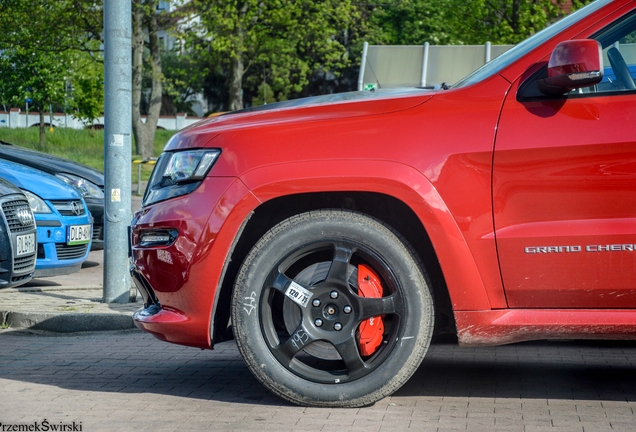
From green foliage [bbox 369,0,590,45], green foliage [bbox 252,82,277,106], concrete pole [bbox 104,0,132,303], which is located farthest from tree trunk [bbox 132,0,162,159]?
concrete pole [bbox 104,0,132,303]

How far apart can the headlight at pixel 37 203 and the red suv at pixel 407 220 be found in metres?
4.47

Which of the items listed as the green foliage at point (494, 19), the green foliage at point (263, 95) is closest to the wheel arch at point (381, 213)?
the green foliage at point (494, 19)

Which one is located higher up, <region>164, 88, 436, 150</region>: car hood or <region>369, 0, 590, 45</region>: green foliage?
<region>369, 0, 590, 45</region>: green foliage

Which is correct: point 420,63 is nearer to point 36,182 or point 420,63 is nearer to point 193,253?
point 36,182

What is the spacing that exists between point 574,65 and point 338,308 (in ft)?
4.65

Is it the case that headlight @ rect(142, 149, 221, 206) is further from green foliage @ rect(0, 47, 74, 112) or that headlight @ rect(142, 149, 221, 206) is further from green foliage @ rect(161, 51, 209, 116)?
green foliage @ rect(161, 51, 209, 116)

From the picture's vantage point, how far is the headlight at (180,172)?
430 cm

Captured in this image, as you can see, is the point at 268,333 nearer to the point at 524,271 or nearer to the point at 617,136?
the point at 524,271

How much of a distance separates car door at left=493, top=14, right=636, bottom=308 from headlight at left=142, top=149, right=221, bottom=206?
1.26 m

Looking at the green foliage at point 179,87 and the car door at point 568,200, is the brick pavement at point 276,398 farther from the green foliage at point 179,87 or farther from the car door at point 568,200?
the green foliage at point 179,87

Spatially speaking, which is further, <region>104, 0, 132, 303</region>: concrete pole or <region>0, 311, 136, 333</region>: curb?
<region>104, 0, 132, 303</region>: concrete pole

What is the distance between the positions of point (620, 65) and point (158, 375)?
2.85 meters

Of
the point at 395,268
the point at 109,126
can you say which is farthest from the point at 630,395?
the point at 109,126

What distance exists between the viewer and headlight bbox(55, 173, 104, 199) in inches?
404
